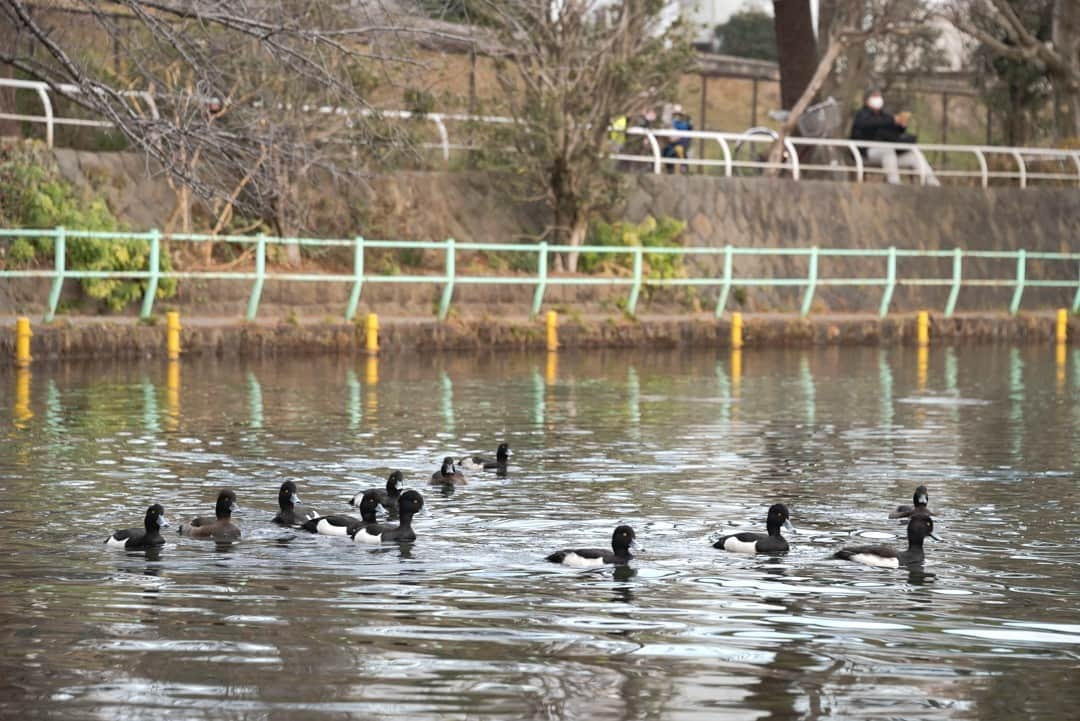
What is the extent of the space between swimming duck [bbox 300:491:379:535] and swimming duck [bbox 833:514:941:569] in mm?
2991

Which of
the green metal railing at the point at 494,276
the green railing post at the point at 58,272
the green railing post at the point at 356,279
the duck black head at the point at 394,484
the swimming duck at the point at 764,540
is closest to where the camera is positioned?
the swimming duck at the point at 764,540

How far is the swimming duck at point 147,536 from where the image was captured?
13312 mm

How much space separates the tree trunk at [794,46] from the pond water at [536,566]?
21.1m

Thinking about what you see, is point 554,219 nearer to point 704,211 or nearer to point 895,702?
point 704,211

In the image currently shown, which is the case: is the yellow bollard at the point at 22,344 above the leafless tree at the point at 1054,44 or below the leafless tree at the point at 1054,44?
below

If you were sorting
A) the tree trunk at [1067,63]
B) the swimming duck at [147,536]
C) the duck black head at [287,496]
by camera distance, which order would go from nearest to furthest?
the swimming duck at [147,536], the duck black head at [287,496], the tree trunk at [1067,63]

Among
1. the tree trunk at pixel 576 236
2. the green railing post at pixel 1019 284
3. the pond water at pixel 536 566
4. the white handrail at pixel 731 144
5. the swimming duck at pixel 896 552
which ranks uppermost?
the white handrail at pixel 731 144

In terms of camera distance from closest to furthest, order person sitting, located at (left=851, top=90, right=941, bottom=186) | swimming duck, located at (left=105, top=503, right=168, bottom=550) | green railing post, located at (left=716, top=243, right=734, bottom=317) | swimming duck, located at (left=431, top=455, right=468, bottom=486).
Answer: swimming duck, located at (left=105, top=503, right=168, bottom=550), swimming duck, located at (left=431, top=455, right=468, bottom=486), green railing post, located at (left=716, top=243, right=734, bottom=317), person sitting, located at (left=851, top=90, right=941, bottom=186)

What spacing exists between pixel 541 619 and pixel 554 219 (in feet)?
86.8

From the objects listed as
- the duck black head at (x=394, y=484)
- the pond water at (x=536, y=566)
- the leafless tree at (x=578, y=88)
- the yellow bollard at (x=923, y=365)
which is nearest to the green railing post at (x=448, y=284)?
the leafless tree at (x=578, y=88)

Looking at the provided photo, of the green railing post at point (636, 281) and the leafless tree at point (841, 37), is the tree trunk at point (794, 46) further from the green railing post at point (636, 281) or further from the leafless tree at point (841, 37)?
the green railing post at point (636, 281)

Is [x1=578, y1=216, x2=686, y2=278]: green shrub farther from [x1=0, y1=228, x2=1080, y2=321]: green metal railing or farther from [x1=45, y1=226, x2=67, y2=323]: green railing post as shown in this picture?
[x1=45, y1=226, x2=67, y2=323]: green railing post

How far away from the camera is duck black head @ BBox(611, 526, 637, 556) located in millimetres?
12867

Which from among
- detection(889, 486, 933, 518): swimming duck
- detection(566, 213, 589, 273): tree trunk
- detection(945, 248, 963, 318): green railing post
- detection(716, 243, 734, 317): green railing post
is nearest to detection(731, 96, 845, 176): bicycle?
detection(945, 248, 963, 318): green railing post
